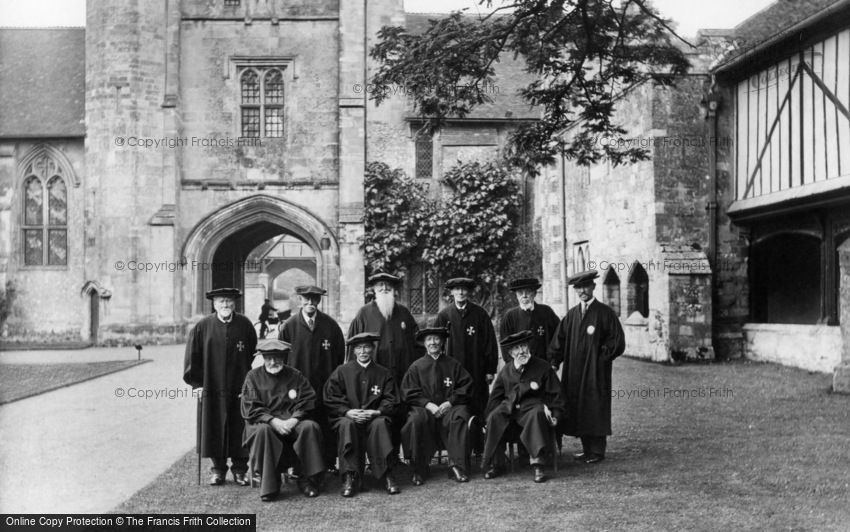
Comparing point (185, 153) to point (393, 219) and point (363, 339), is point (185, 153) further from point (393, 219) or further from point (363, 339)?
point (363, 339)

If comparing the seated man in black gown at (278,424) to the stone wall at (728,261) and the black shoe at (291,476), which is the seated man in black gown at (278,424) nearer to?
the black shoe at (291,476)

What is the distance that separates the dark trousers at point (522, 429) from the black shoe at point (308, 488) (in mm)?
1638

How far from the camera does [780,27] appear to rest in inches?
661

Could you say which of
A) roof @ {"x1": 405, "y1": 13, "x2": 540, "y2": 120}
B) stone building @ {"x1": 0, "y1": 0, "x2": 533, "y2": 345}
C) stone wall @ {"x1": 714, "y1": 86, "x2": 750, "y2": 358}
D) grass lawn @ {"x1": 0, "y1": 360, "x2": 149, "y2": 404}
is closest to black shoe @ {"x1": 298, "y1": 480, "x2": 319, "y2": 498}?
grass lawn @ {"x1": 0, "y1": 360, "x2": 149, "y2": 404}

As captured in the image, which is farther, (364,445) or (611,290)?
(611,290)

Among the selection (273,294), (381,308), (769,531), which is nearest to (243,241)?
(381,308)

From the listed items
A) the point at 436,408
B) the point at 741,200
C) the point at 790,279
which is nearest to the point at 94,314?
the point at 741,200

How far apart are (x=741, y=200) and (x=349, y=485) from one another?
40.5ft

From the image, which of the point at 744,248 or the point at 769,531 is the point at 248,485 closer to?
the point at 769,531

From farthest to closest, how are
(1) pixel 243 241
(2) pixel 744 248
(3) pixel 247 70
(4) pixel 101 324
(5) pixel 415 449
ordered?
(1) pixel 243 241, (3) pixel 247 70, (4) pixel 101 324, (2) pixel 744 248, (5) pixel 415 449

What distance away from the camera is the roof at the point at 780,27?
14297mm

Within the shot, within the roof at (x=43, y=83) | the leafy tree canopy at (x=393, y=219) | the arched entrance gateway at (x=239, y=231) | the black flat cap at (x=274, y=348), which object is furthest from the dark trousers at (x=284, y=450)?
the roof at (x=43, y=83)

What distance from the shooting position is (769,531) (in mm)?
6121

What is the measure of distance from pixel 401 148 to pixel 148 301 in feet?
28.6
